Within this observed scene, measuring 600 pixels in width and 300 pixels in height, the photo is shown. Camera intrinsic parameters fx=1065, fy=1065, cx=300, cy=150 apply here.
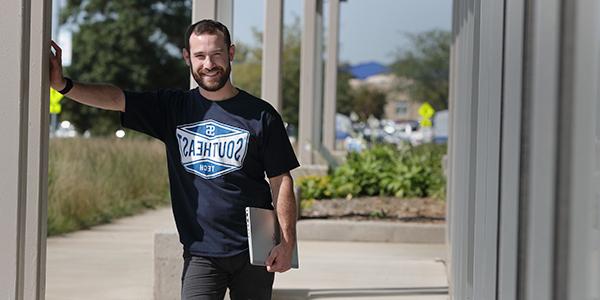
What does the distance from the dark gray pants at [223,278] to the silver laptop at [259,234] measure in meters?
0.10

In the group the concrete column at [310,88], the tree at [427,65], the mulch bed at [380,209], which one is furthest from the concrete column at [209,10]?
the tree at [427,65]

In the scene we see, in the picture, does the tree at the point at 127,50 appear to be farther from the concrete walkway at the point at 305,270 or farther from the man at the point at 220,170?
the man at the point at 220,170

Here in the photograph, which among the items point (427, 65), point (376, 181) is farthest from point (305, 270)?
point (427, 65)

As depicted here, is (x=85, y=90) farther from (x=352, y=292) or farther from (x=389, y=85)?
(x=389, y=85)

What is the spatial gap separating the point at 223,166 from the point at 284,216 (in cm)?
31

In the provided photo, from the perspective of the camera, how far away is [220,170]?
4.14m

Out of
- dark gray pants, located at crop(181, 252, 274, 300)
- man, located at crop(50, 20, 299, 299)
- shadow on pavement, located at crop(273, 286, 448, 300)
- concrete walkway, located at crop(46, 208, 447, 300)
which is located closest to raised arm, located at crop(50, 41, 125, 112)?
man, located at crop(50, 20, 299, 299)

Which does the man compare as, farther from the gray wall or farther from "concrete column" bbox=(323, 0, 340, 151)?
"concrete column" bbox=(323, 0, 340, 151)

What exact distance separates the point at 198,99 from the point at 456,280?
2.91 metres

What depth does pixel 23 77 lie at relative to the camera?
406cm

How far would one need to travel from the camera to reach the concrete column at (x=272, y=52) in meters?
10.4

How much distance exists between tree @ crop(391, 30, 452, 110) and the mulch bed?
189 feet

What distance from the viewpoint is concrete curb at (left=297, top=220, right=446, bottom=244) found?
473 inches

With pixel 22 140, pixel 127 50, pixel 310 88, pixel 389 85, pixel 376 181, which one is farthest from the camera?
pixel 389 85
